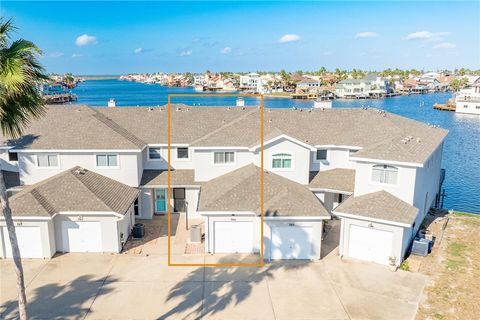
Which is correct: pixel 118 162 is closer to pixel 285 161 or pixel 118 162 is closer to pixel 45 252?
pixel 45 252

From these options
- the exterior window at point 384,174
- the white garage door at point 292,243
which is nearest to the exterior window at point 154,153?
the white garage door at point 292,243

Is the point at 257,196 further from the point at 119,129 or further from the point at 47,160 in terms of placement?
the point at 47,160

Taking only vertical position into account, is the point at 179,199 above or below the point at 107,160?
below

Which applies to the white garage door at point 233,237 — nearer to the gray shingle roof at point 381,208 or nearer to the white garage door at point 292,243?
the white garage door at point 292,243

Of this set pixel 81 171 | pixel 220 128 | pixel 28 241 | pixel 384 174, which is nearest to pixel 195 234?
pixel 81 171

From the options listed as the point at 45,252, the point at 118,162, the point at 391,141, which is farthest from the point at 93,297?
the point at 391,141

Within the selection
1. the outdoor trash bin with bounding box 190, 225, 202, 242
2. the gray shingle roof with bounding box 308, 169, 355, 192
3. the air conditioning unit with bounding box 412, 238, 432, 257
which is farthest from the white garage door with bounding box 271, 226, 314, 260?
the air conditioning unit with bounding box 412, 238, 432, 257

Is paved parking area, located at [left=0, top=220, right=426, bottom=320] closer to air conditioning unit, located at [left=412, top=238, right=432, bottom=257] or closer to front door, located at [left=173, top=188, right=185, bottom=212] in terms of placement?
air conditioning unit, located at [left=412, top=238, right=432, bottom=257]
